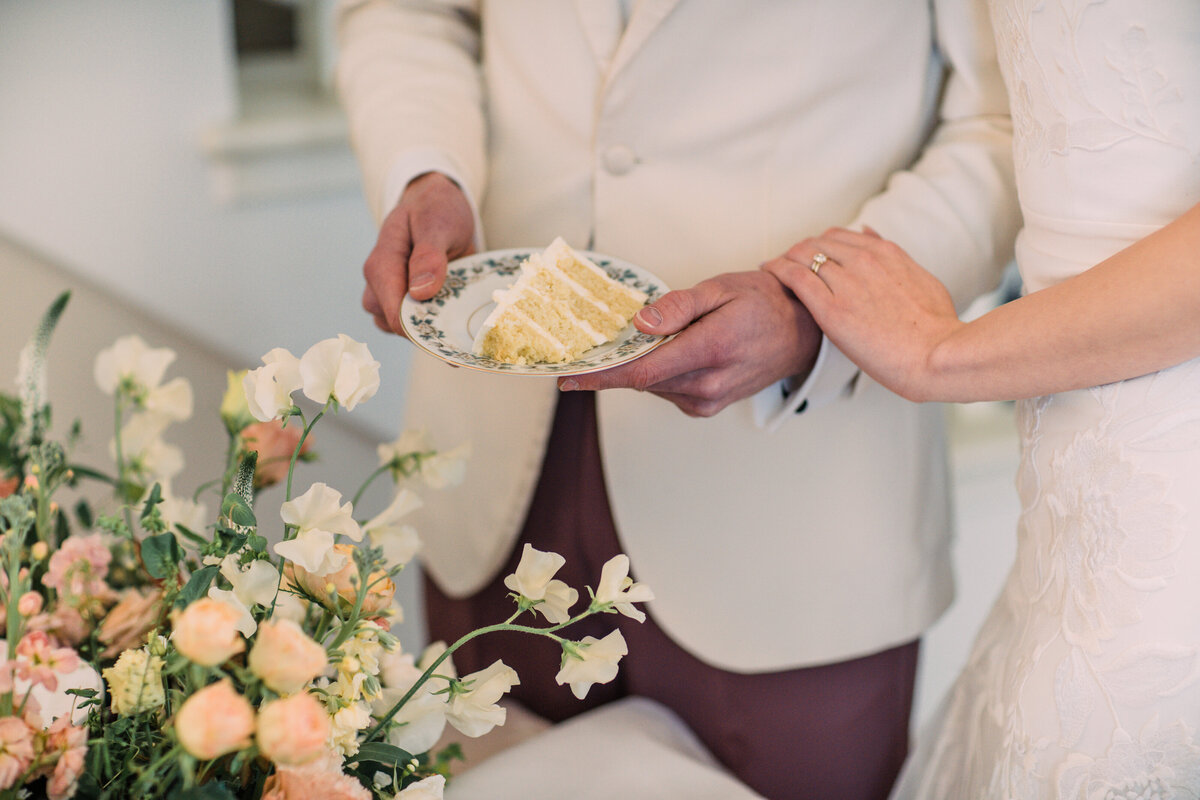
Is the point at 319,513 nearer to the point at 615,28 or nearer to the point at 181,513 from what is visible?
the point at 181,513

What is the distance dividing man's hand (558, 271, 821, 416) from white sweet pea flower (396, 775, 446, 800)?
1.05ft

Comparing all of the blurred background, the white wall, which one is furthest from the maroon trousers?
the white wall

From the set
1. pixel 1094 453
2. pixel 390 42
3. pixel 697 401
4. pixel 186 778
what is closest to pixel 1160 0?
pixel 1094 453

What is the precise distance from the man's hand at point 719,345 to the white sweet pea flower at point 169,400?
332mm

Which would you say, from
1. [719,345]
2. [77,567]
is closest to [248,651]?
[77,567]

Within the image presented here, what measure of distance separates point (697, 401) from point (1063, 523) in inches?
12.7

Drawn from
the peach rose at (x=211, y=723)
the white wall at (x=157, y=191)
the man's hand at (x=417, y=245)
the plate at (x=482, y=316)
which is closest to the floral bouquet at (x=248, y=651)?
the peach rose at (x=211, y=723)

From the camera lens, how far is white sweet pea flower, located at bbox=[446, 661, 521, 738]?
0.55 metres

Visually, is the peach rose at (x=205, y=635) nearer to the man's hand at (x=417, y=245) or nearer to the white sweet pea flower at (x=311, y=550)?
the white sweet pea flower at (x=311, y=550)

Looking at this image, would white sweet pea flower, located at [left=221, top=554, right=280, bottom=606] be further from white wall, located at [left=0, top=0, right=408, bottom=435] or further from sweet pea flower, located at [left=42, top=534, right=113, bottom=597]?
white wall, located at [left=0, top=0, right=408, bottom=435]

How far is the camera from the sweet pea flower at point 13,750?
469 mm

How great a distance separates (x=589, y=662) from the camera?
0.54 meters

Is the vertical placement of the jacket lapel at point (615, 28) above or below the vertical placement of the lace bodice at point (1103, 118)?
above

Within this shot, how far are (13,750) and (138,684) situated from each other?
7 centimetres
